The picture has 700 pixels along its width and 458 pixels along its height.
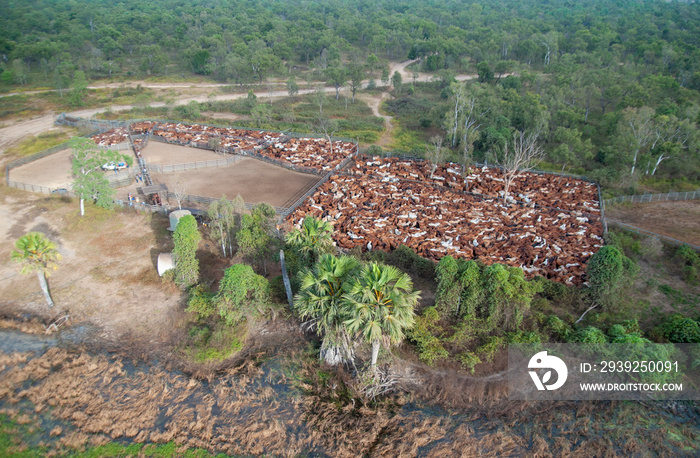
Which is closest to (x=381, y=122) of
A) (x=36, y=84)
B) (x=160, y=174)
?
(x=160, y=174)

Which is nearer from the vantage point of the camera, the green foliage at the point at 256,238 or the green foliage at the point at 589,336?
the green foliage at the point at 589,336

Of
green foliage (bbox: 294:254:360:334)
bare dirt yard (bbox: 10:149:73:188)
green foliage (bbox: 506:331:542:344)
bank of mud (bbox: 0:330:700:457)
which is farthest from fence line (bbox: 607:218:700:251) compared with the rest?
bare dirt yard (bbox: 10:149:73:188)

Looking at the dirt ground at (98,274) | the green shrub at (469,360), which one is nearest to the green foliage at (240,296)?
the dirt ground at (98,274)

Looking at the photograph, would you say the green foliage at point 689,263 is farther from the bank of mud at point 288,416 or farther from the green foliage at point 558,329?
the green foliage at point 558,329

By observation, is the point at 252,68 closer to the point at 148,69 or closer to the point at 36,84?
the point at 148,69

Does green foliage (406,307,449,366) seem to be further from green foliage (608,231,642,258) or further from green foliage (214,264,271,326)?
green foliage (608,231,642,258)
